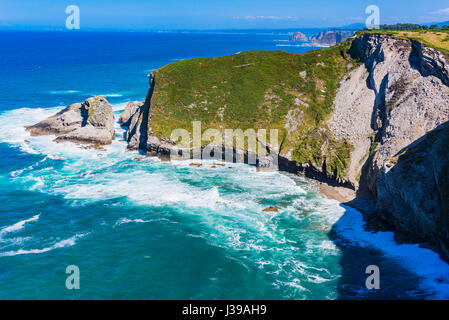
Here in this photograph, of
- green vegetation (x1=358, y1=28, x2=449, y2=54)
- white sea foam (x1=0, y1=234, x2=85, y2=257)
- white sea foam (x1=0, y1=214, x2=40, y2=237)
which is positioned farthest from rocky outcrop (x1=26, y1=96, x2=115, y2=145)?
green vegetation (x1=358, y1=28, x2=449, y2=54)

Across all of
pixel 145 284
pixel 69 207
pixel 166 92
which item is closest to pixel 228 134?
pixel 166 92

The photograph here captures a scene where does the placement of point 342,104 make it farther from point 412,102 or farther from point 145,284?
point 145,284

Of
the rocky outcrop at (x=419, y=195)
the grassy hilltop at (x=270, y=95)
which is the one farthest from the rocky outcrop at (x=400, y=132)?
the grassy hilltop at (x=270, y=95)

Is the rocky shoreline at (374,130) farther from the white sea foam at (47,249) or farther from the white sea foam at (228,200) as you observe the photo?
the white sea foam at (47,249)

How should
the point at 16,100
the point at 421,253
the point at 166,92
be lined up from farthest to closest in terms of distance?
1. the point at 16,100
2. the point at 166,92
3. the point at 421,253

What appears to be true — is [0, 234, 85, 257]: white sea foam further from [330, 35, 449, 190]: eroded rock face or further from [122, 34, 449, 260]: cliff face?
[330, 35, 449, 190]: eroded rock face
